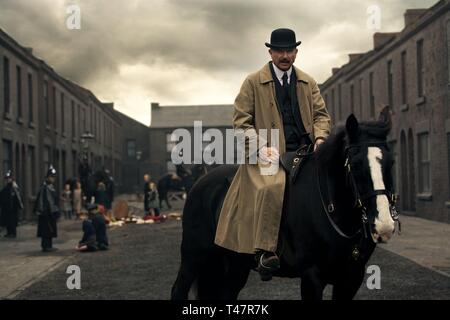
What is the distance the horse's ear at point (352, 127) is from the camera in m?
3.88

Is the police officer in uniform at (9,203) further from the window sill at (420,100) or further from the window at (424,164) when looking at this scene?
the window at (424,164)

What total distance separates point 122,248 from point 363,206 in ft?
41.6

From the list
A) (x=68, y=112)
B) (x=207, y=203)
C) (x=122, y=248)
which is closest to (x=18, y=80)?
(x=68, y=112)

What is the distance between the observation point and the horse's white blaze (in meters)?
3.57

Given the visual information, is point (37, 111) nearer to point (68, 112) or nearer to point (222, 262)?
point (68, 112)

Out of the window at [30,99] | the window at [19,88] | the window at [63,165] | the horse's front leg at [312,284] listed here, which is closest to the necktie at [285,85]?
the horse's front leg at [312,284]

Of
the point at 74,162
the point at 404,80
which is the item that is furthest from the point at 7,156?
the point at 404,80

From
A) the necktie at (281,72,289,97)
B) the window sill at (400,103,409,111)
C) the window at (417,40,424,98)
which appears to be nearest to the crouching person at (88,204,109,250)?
the necktie at (281,72,289,97)

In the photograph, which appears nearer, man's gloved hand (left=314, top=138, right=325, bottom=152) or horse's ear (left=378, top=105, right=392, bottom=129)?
horse's ear (left=378, top=105, right=392, bottom=129)

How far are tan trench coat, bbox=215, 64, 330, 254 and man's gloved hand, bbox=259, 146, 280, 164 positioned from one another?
111 millimetres

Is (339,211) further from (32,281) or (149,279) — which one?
(32,281)

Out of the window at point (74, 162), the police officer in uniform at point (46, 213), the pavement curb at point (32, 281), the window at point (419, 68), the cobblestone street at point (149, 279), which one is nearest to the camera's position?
the cobblestone street at point (149, 279)

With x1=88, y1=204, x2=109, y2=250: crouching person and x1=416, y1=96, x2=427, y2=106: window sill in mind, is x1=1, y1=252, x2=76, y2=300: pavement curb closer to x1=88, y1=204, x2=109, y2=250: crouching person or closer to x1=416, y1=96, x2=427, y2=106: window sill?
x1=88, y1=204, x2=109, y2=250: crouching person

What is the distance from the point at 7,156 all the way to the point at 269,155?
21287 millimetres
